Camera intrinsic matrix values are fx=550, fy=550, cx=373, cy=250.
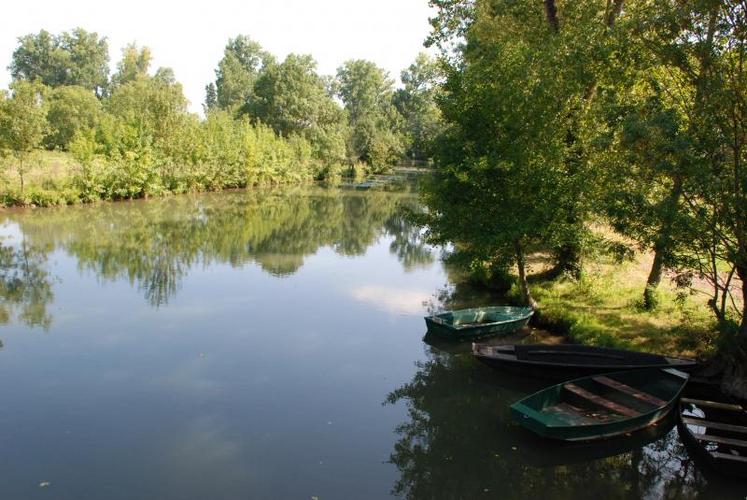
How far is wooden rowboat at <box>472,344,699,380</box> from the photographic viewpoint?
12.4 m

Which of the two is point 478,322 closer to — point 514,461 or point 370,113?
point 514,461

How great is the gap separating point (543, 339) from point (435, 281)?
8.19 meters

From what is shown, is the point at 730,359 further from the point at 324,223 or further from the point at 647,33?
the point at 324,223

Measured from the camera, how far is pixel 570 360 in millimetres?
12766

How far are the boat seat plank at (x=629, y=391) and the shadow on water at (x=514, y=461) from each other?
565 mm

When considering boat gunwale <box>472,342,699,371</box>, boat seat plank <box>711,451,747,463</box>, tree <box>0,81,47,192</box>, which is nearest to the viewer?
boat seat plank <box>711,451,747,463</box>

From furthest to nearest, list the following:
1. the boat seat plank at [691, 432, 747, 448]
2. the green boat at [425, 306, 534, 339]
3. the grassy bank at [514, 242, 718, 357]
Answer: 1. the green boat at [425, 306, 534, 339]
2. the grassy bank at [514, 242, 718, 357]
3. the boat seat plank at [691, 432, 747, 448]

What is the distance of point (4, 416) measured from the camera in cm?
1075

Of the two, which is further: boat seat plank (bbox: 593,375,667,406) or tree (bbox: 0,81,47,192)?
tree (bbox: 0,81,47,192)

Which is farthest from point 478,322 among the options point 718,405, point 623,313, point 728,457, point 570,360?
point 728,457

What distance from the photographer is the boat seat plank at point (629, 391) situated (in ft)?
36.2

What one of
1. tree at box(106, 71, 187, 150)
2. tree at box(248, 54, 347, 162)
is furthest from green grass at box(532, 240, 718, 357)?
tree at box(248, 54, 347, 162)

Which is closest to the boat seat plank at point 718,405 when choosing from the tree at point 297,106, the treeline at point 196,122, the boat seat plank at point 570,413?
the boat seat plank at point 570,413

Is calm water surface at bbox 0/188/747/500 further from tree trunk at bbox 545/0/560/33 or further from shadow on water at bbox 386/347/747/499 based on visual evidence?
tree trunk at bbox 545/0/560/33
